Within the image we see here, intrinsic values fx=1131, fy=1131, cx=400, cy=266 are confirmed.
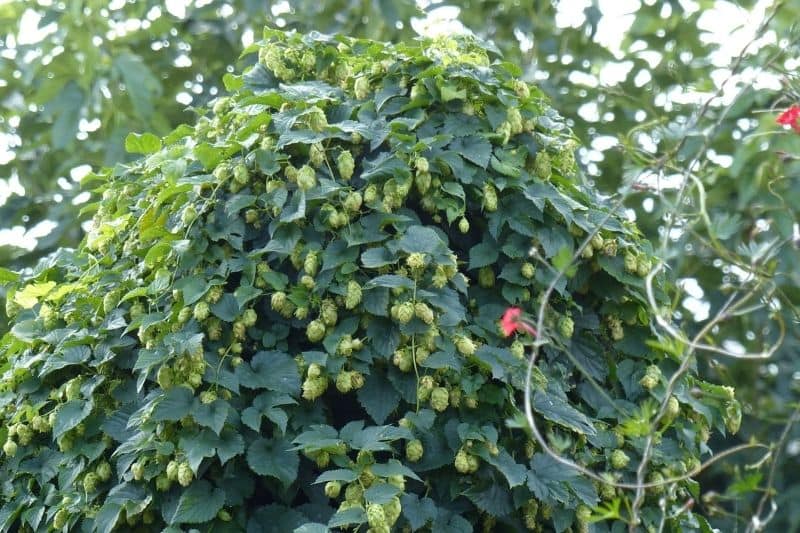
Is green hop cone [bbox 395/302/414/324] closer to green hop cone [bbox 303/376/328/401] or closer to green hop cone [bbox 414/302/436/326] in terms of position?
green hop cone [bbox 414/302/436/326]

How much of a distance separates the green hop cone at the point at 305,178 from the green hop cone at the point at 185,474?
2.04 ft

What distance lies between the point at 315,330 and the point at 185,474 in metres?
0.38

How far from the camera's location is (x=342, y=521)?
2088mm

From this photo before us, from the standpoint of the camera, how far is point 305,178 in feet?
7.79

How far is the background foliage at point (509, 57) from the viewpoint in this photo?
176 inches

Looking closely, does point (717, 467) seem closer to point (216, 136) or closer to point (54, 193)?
point (216, 136)

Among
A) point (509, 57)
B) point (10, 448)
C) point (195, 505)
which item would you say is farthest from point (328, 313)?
point (509, 57)

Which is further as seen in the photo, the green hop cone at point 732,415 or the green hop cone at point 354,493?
the green hop cone at point 732,415

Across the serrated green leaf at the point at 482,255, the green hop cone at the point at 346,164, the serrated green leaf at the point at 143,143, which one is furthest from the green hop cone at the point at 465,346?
the serrated green leaf at the point at 143,143

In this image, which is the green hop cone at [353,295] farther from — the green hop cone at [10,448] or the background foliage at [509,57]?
the background foliage at [509,57]

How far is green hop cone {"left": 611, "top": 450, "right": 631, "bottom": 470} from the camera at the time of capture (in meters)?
2.40

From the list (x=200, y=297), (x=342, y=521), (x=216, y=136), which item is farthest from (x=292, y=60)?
(x=342, y=521)

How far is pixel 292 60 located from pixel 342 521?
1.19 m

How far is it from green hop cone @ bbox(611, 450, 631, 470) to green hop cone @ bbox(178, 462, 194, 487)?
89cm
